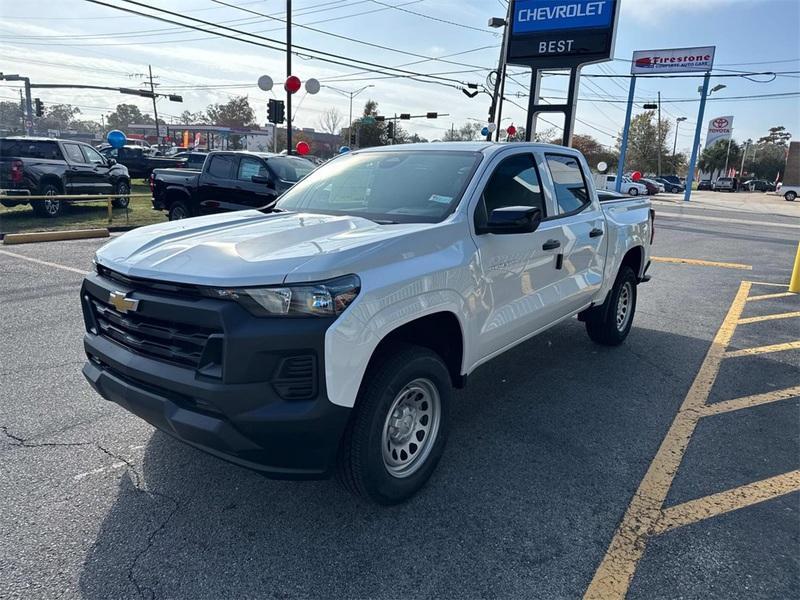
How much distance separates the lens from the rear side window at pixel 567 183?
4.34 meters

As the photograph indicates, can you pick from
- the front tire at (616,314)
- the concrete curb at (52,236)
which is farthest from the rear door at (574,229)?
the concrete curb at (52,236)

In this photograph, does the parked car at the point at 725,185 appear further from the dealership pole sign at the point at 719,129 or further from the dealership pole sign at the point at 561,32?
the dealership pole sign at the point at 561,32

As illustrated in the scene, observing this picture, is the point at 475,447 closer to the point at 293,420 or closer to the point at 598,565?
the point at 598,565

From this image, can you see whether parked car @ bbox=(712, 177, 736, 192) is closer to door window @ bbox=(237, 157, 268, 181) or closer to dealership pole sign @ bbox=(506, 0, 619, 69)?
dealership pole sign @ bbox=(506, 0, 619, 69)

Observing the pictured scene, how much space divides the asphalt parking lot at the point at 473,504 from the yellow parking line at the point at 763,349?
0.57 metres

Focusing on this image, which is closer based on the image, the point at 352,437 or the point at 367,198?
the point at 352,437

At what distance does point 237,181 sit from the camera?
1072 cm

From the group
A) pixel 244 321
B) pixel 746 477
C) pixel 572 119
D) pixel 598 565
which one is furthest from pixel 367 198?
pixel 572 119

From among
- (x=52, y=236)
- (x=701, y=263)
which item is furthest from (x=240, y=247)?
(x=701, y=263)

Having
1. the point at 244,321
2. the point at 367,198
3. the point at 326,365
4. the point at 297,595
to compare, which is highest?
the point at 367,198

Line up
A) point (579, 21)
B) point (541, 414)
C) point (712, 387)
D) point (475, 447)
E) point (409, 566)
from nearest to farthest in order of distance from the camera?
point (409, 566) → point (475, 447) → point (541, 414) → point (712, 387) → point (579, 21)

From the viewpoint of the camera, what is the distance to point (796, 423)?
4066 mm

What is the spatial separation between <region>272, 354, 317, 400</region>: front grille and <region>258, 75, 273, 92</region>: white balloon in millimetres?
16881

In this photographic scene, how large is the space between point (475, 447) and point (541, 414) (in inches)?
30.0
